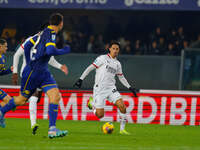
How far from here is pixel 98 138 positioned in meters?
9.98

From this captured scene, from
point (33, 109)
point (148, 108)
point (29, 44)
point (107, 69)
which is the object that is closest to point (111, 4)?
point (148, 108)

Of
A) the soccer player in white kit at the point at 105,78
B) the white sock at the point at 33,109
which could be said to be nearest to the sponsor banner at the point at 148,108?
the soccer player in white kit at the point at 105,78

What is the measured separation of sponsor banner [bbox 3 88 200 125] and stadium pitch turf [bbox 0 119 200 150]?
27.6 inches

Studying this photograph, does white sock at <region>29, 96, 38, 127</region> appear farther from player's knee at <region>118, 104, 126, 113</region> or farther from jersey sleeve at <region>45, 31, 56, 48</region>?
jersey sleeve at <region>45, 31, 56, 48</region>

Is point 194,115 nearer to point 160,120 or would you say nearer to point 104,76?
point 160,120

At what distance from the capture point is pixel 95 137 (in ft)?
33.3

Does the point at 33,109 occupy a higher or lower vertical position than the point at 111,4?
lower

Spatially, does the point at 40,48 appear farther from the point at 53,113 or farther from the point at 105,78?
the point at 105,78

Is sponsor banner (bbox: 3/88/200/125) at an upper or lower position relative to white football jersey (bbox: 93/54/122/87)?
lower

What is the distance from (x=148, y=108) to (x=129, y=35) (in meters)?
6.65

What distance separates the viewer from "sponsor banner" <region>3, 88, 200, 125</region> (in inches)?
550

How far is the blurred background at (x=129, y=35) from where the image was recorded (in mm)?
17641

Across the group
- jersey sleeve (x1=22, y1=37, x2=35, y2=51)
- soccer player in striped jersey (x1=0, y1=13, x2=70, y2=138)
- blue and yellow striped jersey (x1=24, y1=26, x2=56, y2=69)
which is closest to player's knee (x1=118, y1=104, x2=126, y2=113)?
soccer player in striped jersey (x1=0, y1=13, x2=70, y2=138)

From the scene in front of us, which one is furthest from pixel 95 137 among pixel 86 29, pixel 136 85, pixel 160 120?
pixel 86 29
